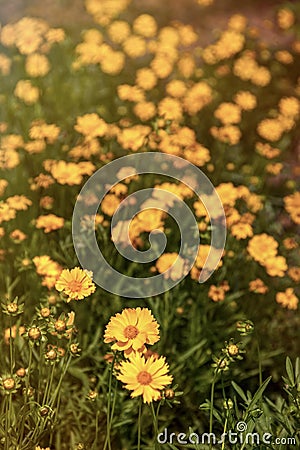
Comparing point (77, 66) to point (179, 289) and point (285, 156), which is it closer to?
point (285, 156)

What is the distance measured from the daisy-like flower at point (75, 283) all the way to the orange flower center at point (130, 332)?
8 cm

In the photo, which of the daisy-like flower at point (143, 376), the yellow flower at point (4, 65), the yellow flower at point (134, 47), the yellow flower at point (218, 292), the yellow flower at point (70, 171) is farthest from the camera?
the yellow flower at point (134, 47)

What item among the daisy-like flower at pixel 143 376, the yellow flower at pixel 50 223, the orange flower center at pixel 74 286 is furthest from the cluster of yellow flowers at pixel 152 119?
the daisy-like flower at pixel 143 376

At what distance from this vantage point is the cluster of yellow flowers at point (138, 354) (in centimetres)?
88

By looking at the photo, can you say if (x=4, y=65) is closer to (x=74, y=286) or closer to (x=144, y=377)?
(x=74, y=286)

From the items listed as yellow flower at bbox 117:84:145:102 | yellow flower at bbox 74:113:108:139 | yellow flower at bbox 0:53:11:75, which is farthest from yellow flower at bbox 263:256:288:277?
yellow flower at bbox 0:53:11:75

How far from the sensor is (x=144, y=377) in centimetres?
89

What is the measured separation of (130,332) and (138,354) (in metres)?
0.03

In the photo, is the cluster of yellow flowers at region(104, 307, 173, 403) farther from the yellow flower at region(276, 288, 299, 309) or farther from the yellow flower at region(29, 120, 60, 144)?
the yellow flower at region(29, 120, 60, 144)

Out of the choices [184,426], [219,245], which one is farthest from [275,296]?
[184,426]

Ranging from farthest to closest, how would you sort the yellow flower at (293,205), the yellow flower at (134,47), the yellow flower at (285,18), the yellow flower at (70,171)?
the yellow flower at (285,18)
the yellow flower at (134,47)
the yellow flower at (293,205)
the yellow flower at (70,171)

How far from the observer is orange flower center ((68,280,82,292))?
0.96 m

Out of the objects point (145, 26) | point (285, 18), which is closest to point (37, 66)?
point (145, 26)

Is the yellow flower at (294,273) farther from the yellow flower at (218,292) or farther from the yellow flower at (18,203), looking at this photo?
the yellow flower at (18,203)
